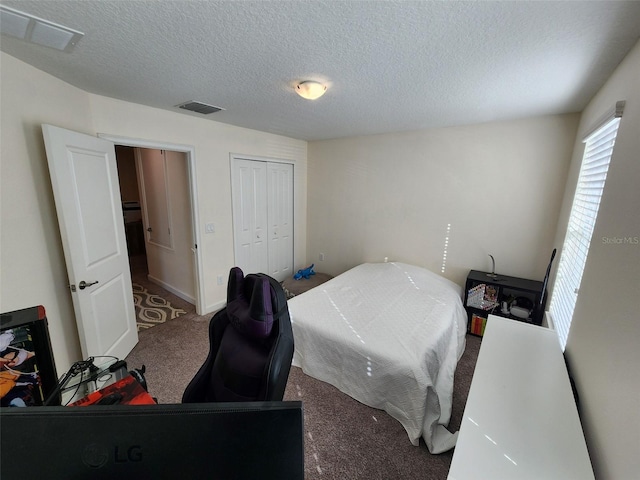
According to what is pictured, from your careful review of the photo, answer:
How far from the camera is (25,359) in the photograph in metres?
0.77

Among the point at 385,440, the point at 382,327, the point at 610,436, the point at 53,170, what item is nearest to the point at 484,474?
the point at 610,436

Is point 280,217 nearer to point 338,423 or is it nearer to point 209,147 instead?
point 209,147

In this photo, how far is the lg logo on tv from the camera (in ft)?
1.32

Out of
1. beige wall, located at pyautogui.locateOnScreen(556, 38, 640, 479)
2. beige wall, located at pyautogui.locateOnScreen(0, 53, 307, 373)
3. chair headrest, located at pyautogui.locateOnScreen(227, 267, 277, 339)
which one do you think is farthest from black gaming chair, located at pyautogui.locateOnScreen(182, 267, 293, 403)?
beige wall, located at pyautogui.locateOnScreen(0, 53, 307, 373)

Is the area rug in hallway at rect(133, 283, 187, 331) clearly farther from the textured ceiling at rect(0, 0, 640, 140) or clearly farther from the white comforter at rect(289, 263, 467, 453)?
the textured ceiling at rect(0, 0, 640, 140)

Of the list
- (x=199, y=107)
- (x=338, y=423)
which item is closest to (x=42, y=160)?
(x=199, y=107)

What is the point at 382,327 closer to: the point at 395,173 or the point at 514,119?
the point at 395,173

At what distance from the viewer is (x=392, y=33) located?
1.20m

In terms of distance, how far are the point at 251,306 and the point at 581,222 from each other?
218 centimetres

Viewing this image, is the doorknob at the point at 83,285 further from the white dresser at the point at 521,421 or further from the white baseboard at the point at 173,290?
the white dresser at the point at 521,421

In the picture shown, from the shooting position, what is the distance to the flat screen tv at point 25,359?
2.40ft

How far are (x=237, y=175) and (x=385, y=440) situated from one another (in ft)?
9.94

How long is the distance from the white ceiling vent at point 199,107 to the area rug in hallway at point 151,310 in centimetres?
230

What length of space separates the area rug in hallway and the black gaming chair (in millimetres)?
2170
